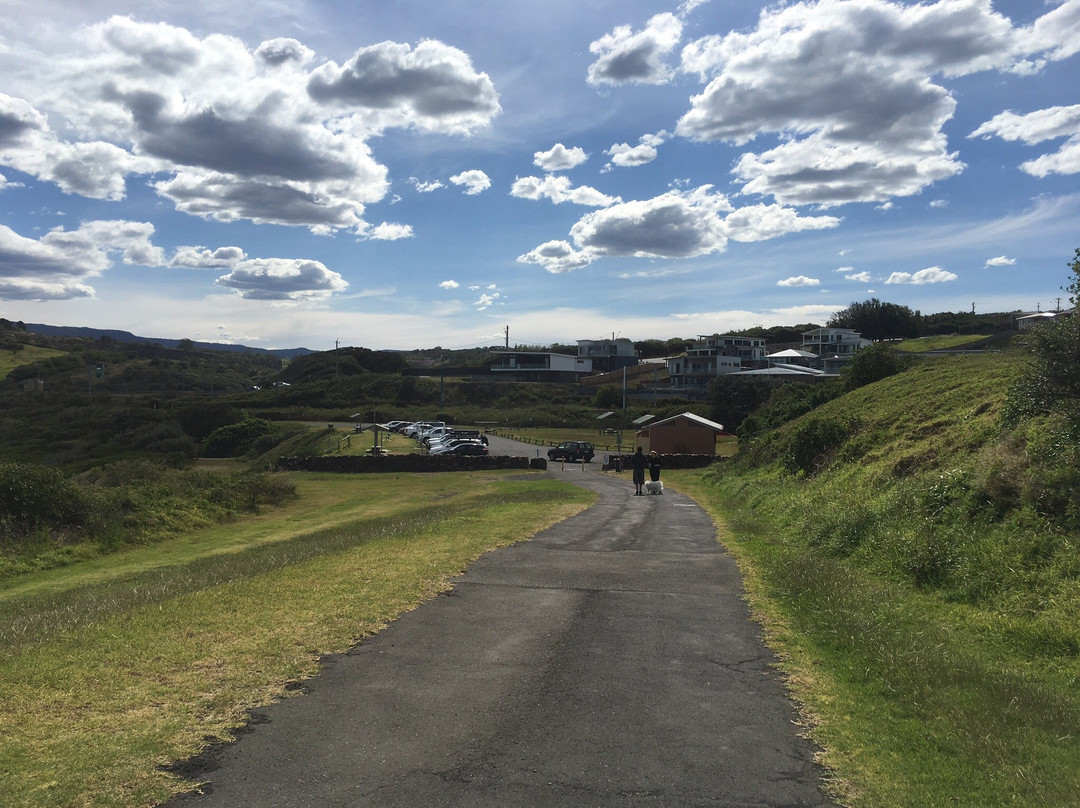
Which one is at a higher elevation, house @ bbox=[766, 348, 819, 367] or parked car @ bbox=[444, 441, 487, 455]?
house @ bbox=[766, 348, 819, 367]

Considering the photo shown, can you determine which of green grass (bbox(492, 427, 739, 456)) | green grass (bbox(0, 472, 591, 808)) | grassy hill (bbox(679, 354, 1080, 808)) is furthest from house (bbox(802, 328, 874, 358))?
green grass (bbox(0, 472, 591, 808))

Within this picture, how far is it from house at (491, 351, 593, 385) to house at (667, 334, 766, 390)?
76.0 feet

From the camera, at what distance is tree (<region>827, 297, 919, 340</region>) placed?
14825 centimetres

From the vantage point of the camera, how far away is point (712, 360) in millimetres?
113438

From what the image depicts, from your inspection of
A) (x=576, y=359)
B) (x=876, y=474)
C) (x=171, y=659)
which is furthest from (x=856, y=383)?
(x=576, y=359)

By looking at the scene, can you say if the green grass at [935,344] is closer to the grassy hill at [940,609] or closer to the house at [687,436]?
the house at [687,436]

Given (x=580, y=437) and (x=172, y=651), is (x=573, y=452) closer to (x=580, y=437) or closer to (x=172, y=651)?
(x=580, y=437)

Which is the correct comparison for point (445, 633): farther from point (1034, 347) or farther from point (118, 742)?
point (1034, 347)

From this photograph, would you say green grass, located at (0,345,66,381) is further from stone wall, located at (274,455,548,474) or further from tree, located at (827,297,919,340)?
tree, located at (827,297,919,340)

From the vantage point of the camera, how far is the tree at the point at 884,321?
14825cm

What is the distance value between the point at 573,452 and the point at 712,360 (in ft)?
205

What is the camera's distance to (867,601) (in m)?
10.2

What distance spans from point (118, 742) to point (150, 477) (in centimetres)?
3522

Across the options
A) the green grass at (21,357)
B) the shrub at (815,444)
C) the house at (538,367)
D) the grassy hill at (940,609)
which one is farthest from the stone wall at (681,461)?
the green grass at (21,357)
